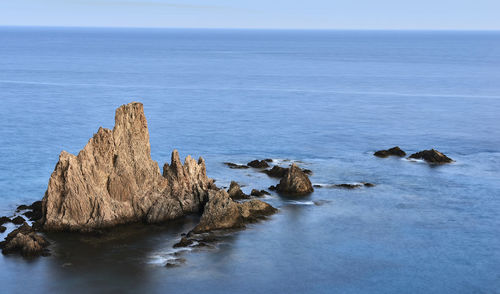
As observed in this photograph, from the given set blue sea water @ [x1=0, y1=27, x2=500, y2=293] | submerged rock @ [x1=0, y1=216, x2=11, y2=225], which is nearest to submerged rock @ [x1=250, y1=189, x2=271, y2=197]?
blue sea water @ [x1=0, y1=27, x2=500, y2=293]

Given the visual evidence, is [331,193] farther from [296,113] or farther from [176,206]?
[296,113]

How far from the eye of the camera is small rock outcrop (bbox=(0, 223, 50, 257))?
6988cm

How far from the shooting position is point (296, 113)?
171000 millimetres

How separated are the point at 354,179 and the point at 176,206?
30.7 metres

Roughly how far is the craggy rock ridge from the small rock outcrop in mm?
3902

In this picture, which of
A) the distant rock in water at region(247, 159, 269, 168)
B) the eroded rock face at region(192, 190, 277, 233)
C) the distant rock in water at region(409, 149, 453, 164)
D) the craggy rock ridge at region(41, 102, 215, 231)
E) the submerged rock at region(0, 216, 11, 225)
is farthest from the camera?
the distant rock in water at region(409, 149, 453, 164)

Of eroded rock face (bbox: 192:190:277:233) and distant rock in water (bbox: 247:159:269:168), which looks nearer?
eroded rock face (bbox: 192:190:277:233)

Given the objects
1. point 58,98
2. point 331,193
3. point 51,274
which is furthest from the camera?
point 58,98

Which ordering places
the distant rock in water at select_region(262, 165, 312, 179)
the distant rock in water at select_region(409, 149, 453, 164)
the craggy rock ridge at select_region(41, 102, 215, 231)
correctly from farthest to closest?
the distant rock in water at select_region(409, 149, 453, 164) → the distant rock in water at select_region(262, 165, 312, 179) → the craggy rock ridge at select_region(41, 102, 215, 231)

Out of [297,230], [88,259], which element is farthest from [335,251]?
[88,259]

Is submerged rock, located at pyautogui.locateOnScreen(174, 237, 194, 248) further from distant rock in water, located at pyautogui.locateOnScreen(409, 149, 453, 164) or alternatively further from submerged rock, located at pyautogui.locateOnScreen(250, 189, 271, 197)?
distant rock in water, located at pyautogui.locateOnScreen(409, 149, 453, 164)

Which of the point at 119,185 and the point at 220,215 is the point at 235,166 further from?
the point at 119,185

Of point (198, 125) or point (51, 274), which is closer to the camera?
point (51, 274)

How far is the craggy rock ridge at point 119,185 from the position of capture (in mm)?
75625
